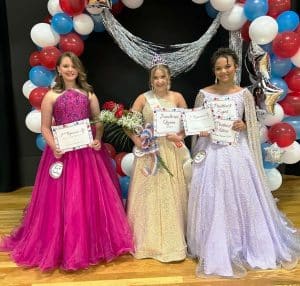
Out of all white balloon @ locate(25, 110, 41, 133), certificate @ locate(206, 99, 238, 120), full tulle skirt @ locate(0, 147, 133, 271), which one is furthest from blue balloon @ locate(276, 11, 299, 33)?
white balloon @ locate(25, 110, 41, 133)

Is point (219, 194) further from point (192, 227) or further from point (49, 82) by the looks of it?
point (49, 82)

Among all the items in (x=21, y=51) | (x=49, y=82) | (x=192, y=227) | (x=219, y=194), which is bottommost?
(x=192, y=227)

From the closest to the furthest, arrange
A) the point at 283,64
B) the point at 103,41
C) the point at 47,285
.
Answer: the point at 47,285
the point at 283,64
the point at 103,41

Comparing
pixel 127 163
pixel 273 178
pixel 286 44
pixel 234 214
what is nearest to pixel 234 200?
pixel 234 214

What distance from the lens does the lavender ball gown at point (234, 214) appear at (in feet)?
8.35

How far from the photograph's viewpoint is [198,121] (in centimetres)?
262

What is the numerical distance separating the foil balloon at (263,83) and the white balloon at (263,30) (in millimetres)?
54

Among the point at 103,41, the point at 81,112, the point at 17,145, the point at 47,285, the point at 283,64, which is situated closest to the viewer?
the point at 47,285

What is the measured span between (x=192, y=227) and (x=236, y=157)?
0.54 meters

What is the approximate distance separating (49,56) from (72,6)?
1.36 ft

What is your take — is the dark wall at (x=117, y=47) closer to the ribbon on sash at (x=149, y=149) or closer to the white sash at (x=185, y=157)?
the white sash at (x=185, y=157)

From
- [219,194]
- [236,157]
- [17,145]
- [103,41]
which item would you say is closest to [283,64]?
[236,157]

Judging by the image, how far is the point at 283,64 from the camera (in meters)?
3.10

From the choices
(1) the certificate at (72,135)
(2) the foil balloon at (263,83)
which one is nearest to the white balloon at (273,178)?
(2) the foil balloon at (263,83)
